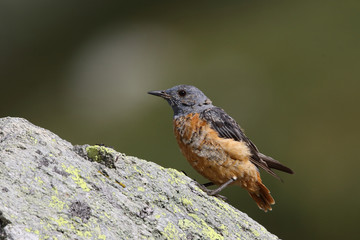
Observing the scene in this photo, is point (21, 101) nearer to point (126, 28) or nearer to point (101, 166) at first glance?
point (126, 28)

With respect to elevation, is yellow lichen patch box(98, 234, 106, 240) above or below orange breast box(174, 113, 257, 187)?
below

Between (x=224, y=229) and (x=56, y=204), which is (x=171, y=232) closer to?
(x=224, y=229)

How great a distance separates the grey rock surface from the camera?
4148mm

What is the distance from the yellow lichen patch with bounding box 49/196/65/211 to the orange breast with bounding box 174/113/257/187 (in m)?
3.70

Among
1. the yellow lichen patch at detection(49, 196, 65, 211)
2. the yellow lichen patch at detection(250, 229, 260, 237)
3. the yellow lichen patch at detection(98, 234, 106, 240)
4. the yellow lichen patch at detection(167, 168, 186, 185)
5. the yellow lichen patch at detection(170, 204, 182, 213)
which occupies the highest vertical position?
the yellow lichen patch at detection(167, 168, 186, 185)

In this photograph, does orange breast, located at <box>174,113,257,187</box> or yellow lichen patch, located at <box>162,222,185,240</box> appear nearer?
yellow lichen patch, located at <box>162,222,185,240</box>

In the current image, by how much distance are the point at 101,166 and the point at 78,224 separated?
106 centimetres

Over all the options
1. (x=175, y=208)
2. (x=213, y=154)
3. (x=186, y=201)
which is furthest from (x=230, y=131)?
(x=175, y=208)

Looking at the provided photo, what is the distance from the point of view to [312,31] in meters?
18.4

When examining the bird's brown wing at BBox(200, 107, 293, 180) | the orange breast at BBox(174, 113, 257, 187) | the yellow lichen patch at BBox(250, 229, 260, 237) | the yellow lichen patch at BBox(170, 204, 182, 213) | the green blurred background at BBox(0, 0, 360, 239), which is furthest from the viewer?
the green blurred background at BBox(0, 0, 360, 239)

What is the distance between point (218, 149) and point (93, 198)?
3557 mm

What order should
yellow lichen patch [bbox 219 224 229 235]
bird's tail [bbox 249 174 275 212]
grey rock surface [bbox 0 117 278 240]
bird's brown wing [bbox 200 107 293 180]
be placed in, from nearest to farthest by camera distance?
grey rock surface [bbox 0 117 278 240]
yellow lichen patch [bbox 219 224 229 235]
bird's brown wing [bbox 200 107 293 180]
bird's tail [bbox 249 174 275 212]

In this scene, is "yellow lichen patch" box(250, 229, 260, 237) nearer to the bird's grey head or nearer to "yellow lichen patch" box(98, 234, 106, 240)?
"yellow lichen patch" box(98, 234, 106, 240)

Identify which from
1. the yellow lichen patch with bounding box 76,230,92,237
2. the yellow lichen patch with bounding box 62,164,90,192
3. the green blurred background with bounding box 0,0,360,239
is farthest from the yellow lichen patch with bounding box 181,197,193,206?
the green blurred background with bounding box 0,0,360,239
